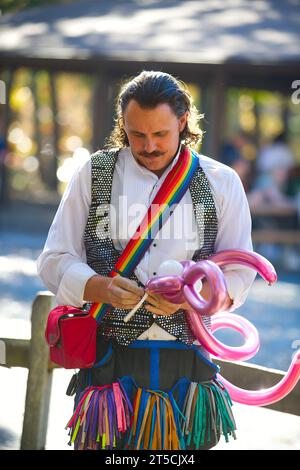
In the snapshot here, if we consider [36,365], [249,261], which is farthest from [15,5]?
[249,261]

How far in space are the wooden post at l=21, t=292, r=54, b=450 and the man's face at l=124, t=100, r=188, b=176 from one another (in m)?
1.27

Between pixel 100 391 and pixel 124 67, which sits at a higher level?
pixel 124 67

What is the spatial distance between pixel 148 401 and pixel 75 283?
0.41 meters

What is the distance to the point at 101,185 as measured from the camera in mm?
3096

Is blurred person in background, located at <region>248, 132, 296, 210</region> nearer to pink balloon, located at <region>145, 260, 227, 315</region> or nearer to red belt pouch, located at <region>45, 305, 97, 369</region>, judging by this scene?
red belt pouch, located at <region>45, 305, 97, 369</region>

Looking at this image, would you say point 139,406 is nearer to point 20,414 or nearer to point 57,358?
point 57,358

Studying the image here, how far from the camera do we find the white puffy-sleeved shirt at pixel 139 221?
306 centimetres

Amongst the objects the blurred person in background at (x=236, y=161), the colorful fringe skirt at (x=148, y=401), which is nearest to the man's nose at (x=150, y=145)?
the colorful fringe skirt at (x=148, y=401)

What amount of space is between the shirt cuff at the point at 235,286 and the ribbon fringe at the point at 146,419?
0.90 feet

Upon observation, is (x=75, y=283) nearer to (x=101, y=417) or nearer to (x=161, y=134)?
(x=101, y=417)

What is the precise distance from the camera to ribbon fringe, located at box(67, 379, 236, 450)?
3012 mm

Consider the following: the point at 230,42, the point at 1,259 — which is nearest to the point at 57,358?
the point at 1,259

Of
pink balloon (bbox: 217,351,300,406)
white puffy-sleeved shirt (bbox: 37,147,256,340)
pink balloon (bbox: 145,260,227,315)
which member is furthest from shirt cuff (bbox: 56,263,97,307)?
pink balloon (bbox: 217,351,300,406)

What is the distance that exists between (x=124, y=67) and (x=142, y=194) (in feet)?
41.7
